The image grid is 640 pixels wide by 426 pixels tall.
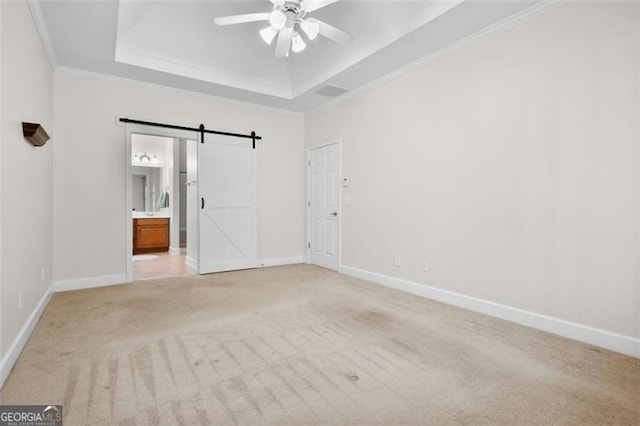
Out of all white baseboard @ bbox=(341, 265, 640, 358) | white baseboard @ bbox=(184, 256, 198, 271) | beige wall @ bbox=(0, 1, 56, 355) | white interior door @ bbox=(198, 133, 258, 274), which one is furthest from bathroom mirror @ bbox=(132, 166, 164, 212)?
white baseboard @ bbox=(341, 265, 640, 358)

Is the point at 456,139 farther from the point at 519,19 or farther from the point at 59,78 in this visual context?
the point at 59,78

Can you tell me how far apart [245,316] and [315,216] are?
2946 millimetres

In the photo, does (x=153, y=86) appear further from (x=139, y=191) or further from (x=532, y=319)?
(x=532, y=319)

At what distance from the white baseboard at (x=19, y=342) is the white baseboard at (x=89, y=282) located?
2.61 ft

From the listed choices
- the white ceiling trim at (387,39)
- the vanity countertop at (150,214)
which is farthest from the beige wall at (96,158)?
the vanity countertop at (150,214)

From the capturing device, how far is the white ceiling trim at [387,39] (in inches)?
116

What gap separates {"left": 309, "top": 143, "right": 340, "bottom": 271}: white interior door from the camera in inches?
211

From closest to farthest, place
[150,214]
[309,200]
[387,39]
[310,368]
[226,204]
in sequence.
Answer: [310,368]
[387,39]
[226,204]
[309,200]
[150,214]

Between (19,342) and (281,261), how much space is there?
12.7 feet

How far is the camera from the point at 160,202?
8.30 meters

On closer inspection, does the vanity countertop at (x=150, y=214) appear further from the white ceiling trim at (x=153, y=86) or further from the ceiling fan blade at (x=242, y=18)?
the ceiling fan blade at (x=242, y=18)

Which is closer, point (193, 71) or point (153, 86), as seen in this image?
point (193, 71)

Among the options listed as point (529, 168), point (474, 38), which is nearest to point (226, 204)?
point (474, 38)

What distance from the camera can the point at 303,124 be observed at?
6160 millimetres
